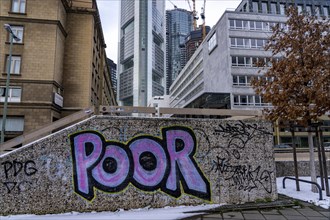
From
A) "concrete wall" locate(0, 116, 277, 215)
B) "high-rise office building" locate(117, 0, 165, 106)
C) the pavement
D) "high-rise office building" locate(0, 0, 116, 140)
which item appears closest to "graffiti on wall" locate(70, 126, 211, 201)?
"concrete wall" locate(0, 116, 277, 215)

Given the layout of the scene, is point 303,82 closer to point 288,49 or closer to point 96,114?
point 288,49

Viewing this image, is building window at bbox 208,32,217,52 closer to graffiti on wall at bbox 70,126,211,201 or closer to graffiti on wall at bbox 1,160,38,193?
graffiti on wall at bbox 70,126,211,201

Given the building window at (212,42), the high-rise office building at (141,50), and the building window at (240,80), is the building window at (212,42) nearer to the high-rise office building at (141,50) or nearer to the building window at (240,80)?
the building window at (240,80)

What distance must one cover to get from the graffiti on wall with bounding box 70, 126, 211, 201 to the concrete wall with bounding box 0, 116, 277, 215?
24 millimetres

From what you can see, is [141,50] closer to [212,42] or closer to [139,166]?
[212,42]

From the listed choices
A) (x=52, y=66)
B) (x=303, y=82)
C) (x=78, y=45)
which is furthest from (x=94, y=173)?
(x=78, y=45)

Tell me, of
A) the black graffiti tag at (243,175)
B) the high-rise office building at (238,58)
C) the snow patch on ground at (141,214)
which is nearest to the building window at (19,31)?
the snow patch on ground at (141,214)

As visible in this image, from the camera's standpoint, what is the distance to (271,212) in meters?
5.80

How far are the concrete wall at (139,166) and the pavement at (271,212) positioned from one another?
44 cm

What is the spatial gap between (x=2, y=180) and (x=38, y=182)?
0.78 metres

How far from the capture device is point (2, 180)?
18.1 ft

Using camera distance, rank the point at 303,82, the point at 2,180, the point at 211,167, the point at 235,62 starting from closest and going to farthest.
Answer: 1. the point at 2,180
2. the point at 211,167
3. the point at 303,82
4. the point at 235,62

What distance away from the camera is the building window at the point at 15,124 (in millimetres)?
20587

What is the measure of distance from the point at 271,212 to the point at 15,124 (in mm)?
21659
